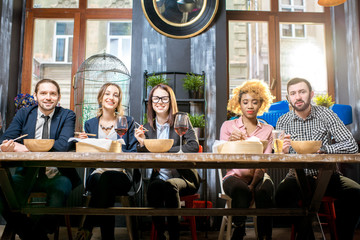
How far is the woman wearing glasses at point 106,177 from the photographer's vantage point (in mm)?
1911

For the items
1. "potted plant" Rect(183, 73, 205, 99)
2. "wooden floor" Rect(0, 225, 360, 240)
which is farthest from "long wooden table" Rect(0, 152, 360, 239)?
"potted plant" Rect(183, 73, 205, 99)

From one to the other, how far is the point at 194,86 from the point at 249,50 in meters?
6.53

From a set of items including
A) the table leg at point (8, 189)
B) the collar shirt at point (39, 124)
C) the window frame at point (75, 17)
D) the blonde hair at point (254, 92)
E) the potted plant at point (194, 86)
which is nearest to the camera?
the table leg at point (8, 189)

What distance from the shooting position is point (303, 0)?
16.2 ft

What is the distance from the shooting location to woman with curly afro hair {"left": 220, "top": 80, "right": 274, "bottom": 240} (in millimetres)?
1941

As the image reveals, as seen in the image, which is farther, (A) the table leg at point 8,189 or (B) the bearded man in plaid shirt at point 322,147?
(B) the bearded man in plaid shirt at point 322,147

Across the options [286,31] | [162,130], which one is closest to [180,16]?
[162,130]

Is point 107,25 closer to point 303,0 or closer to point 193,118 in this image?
point 303,0

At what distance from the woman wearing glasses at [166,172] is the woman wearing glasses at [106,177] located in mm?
182

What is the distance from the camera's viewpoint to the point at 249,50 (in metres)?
9.81

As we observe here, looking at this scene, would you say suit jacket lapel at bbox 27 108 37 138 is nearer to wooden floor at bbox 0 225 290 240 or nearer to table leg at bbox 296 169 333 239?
wooden floor at bbox 0 225 290 240

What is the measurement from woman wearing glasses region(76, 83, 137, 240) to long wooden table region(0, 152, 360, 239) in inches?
7.8

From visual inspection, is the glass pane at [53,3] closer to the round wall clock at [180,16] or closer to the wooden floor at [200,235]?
the round wall clock at [180,16]

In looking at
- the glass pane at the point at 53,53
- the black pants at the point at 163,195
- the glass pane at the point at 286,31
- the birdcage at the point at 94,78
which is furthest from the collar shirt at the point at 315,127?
the glass pane at the point at 286,31
